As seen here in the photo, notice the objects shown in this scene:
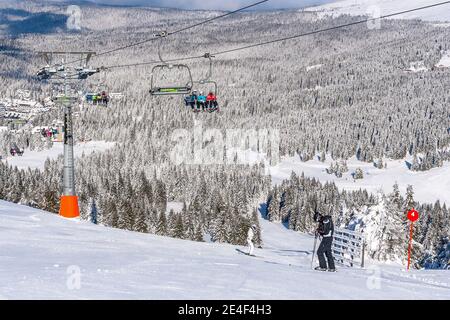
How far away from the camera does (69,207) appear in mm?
24688

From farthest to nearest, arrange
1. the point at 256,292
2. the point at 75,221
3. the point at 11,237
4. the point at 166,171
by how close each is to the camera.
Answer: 1. the point at 166,171
2. the point at 75,221
3. the point at 11,237
4. the point at 256,292

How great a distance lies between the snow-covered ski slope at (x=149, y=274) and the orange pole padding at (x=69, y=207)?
297cm

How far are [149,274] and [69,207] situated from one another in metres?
12.3

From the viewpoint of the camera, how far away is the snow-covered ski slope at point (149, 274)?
37.5ft

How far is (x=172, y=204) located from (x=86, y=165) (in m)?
50.1

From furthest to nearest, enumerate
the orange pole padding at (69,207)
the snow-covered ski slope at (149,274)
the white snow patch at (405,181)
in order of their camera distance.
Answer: the white snow patch at (405,181), the orange pole padding at (69,207), the snow-covered ski slope at (149,274)

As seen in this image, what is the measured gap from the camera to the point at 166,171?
15050cm

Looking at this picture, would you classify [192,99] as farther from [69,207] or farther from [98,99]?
[98,99]

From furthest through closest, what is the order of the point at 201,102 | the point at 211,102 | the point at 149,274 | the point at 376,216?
the point at 376,216
the point at 211,102
the point at 201,102
the point at 149,274

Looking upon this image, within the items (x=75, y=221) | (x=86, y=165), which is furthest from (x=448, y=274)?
(x=86, y=165)

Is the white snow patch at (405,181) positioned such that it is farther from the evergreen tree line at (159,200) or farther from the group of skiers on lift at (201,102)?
the group of skiers on lift at (201,102)

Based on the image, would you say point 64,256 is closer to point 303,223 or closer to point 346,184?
point 303,223

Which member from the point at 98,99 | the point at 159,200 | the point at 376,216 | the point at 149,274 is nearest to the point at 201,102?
the point at 98,99

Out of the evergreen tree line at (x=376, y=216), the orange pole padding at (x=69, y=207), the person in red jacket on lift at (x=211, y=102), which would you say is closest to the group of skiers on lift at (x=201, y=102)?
the person in red jacket on lift at (x=211, y=102)
